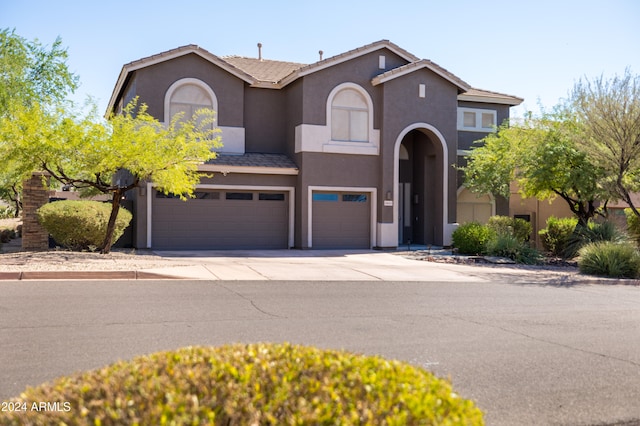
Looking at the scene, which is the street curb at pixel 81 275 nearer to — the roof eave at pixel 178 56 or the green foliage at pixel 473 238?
the roof eave at pixel 178 56

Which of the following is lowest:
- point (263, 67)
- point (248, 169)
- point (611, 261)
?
point (611, 261)

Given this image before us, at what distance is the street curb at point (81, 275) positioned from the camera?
1374 cm

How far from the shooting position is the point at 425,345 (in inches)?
335

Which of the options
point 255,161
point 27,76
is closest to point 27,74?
point 27,76

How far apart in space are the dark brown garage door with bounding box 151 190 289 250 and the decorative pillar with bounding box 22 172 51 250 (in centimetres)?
435

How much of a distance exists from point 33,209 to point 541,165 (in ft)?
55.7

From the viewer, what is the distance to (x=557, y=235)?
87.9 ft

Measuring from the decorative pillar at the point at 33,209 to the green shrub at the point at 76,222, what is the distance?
20.0 inches

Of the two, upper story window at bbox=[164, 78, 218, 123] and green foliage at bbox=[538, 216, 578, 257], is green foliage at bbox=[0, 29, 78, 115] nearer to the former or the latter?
upper story window at bbox=[164, 78, 218, 123]

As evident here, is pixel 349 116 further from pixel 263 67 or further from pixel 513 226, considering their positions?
pixel 513 226

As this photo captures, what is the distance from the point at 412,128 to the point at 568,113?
6013mm

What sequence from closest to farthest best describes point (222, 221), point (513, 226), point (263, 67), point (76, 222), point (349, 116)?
point (76, 222) < point (222, 221) < point (349, 116) < point (513, 226) < point (263, 67)

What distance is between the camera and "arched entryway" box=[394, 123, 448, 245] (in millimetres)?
27469

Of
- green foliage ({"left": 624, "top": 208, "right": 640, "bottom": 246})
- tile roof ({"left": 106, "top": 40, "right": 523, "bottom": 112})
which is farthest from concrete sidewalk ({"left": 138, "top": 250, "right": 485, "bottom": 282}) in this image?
green foliage ({"left": 624, "top": 208, "right": 640, "bottom": 246})
